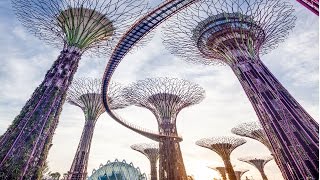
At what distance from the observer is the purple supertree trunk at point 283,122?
11.0m

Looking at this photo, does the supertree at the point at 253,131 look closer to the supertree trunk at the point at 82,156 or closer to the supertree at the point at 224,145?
the supertree at the point at 224,145

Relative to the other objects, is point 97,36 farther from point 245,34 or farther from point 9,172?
point 245,34

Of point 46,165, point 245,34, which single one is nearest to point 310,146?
point 245,34

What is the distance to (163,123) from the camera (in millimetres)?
25844

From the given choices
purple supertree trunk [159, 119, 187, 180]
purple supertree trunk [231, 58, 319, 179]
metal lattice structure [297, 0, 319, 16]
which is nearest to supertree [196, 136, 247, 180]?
purple supertree trunk [159, 119, 187, 180]

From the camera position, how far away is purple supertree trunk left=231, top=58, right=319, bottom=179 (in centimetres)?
1102

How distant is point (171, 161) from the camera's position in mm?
23984

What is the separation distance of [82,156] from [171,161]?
956 cm

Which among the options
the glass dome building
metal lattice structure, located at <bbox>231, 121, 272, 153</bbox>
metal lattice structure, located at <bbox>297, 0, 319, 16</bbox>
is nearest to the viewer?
metal lattice structure, located at <bbox>297, 0, 319, 16</bbox>

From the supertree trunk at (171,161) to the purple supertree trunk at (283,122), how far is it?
41.7 feet

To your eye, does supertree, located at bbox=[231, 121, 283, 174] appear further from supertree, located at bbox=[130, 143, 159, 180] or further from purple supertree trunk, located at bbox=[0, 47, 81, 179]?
purple supertree trunk, located at bbox=[0, 47, 81, 179]

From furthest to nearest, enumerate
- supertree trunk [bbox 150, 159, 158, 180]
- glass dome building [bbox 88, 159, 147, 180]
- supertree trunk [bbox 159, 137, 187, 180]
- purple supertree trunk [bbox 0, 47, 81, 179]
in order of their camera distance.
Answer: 1. glass dome building [bbox 88, 159, 147, 180]
2. supertree trunk [bbox 150, 159, 158, 180]
3. supertree trunk [bbox 159, 137, 187, 180]
4. purple supertree trunk [bbox 0, 47, 81, 179]

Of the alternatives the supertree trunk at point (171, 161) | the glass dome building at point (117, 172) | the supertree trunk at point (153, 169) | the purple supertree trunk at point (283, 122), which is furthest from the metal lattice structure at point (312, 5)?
the glass dome building at point (117, 172)

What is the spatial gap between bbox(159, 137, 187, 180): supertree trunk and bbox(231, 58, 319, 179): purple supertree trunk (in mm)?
12724
